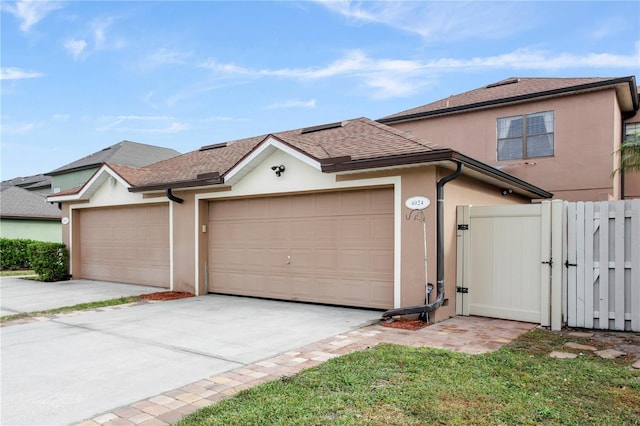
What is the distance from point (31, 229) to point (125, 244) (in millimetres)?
13168

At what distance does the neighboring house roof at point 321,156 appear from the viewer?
743cm

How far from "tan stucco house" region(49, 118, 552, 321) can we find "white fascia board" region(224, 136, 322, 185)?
0.03 meters

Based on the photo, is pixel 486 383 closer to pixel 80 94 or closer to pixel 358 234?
pixel 358 234

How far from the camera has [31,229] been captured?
2242 cm

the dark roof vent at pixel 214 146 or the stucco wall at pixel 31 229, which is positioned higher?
the dark roof vent at pixel 214 146

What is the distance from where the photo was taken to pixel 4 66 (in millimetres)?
11508

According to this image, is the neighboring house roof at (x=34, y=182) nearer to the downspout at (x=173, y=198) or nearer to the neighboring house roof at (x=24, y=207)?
the neighboring house roof at (x=24, y=207)

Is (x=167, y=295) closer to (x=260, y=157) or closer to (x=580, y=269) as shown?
(x=260, y=157)

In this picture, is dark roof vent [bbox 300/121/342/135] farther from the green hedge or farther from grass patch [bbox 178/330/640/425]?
the green hedge

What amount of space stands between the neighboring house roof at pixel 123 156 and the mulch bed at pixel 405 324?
24415 millimetres

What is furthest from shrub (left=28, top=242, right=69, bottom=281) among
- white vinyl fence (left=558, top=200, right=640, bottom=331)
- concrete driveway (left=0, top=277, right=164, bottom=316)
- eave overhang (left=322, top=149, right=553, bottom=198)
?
white vinyl fence (left=558, top=200, right=640, bottom=331)

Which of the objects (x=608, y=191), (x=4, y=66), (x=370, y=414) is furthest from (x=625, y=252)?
(x=4, y=66)

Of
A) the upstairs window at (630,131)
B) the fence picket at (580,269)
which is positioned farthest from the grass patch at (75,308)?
the upstairs window at (630,131)

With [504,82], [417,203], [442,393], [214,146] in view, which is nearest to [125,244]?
[214,146]
